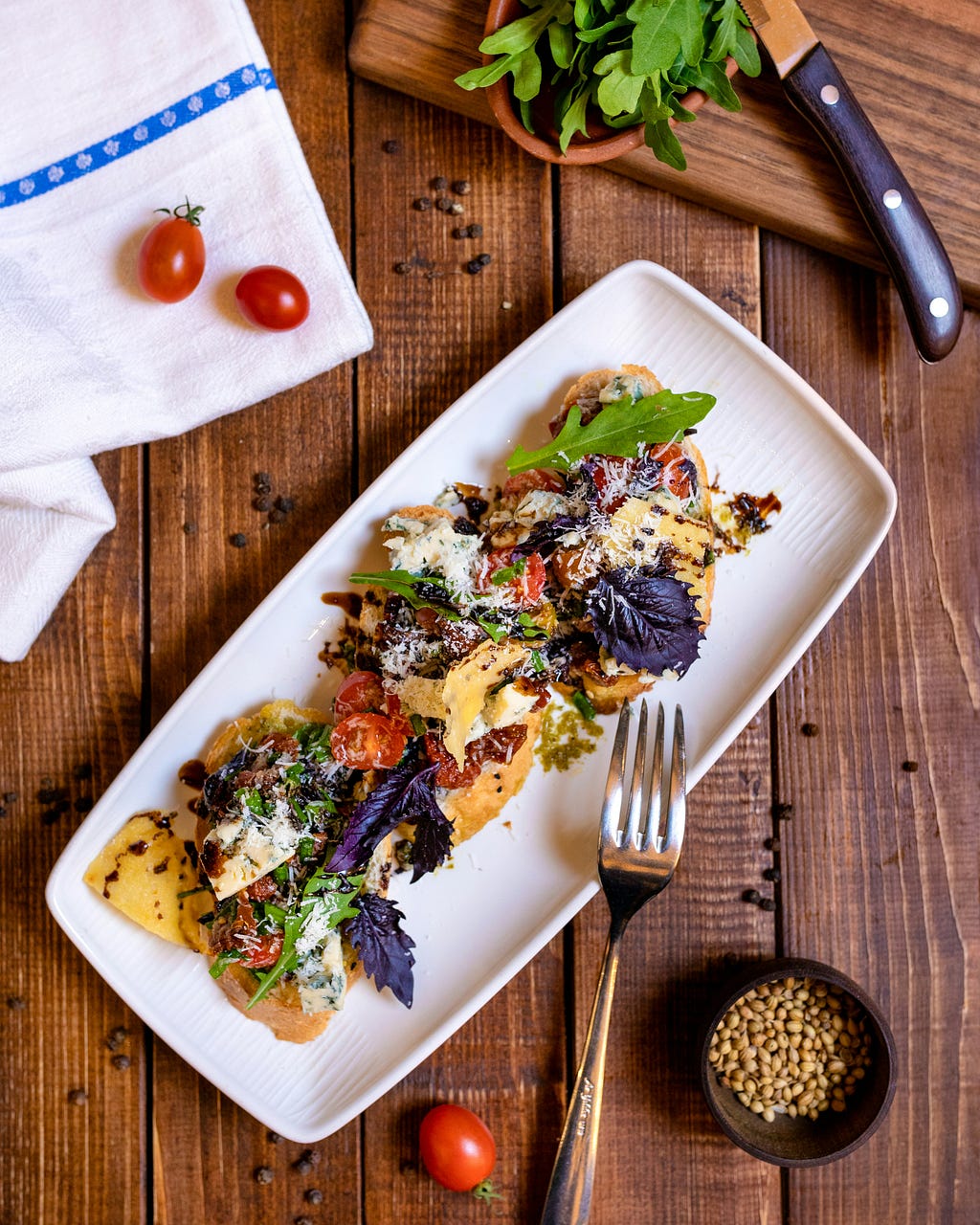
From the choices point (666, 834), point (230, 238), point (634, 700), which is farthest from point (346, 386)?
point (666, 834)

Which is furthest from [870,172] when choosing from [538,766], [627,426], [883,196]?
[538,766]

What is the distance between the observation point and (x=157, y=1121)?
10.0 ft

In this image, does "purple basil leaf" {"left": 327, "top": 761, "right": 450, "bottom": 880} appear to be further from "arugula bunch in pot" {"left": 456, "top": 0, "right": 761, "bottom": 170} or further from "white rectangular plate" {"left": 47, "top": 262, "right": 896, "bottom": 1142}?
"arugula bunch in pot" {"left": 456, "top": 0, "right": 761, "bottom": 170}

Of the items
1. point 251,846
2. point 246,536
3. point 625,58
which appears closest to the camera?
point 625,58

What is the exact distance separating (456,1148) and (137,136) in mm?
3297

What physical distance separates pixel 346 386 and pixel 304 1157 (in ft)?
8.22

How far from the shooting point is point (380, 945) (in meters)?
2.75

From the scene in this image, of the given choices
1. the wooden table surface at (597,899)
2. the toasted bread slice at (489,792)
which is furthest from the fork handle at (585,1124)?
the toasted bread slice at (489,792)

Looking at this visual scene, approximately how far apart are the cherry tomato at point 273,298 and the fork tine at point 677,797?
167cm

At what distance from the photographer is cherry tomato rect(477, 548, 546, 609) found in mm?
2641

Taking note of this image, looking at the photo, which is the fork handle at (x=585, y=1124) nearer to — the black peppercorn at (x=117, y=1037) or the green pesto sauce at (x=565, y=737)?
the green pesto sauce at (x=565, y=737)

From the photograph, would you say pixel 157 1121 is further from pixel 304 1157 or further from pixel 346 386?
pixel 346 386

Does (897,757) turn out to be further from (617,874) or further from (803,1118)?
(803,1118)

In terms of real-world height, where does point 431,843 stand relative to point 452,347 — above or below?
below
